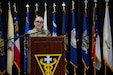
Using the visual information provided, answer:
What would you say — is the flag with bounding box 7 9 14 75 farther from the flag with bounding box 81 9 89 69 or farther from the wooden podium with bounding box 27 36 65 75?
the wooden podium with bounding box 27 36 65 75

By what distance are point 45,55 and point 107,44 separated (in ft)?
10.6

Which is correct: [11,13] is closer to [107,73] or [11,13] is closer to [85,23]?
[85,23]

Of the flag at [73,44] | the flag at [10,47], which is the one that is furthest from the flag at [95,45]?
the flag at [10,47]

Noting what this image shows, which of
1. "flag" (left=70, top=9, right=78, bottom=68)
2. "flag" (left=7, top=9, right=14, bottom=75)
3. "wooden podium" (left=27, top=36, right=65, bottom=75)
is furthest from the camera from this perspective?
"flag" (left=70, top=9, right=78, bottom=68)

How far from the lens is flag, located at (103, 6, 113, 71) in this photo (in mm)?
6012

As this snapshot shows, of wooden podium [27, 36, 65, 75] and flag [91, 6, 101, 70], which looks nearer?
wooden podium [27, 36, 65, 75]

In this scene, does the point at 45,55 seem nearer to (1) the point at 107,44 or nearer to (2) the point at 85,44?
(2) the point at 85,44

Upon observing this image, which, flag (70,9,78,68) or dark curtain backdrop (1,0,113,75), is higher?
dark curtain backdrop (1,0,113,75)

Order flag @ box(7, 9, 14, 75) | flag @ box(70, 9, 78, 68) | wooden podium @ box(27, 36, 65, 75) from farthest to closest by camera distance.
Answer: flag @ box(70, 9, 78, 68) < flag @ box(7, 9, 14, 75) < wooden podium @ box(27, 36, 65, 75)

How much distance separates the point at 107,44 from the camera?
6.03 metres

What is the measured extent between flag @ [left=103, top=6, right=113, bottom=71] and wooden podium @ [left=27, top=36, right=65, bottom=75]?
306 centimetres

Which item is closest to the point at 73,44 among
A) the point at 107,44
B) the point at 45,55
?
the point at 107,44

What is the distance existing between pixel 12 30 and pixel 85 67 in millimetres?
2031

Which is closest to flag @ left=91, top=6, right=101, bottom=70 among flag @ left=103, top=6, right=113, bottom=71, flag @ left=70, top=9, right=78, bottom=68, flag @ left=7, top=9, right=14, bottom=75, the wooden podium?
flag @ left=103, top=6, right=113, bottom=71
